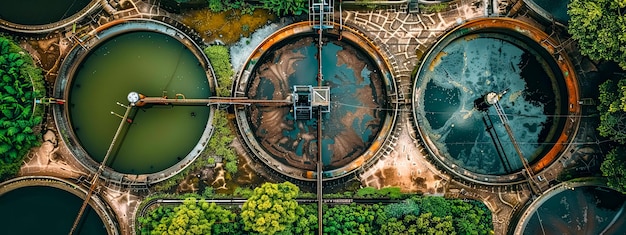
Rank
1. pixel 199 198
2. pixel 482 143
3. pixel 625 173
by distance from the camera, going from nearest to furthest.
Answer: pixel 625 173
pixel 199 198
pixel 482 143

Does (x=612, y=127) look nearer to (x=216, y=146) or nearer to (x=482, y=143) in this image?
(x=482, y=143)

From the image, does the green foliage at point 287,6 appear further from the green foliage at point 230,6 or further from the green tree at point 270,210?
the green tree at point 270,210

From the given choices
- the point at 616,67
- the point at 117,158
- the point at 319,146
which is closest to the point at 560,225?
the point at 616,67

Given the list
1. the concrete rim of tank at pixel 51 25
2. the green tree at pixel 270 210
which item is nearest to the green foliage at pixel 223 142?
the green tree at pixel 270 210

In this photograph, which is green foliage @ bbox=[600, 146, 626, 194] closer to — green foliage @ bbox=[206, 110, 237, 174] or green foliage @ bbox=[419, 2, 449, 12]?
green foliage @ bbox=[419, 2, 449, 12]

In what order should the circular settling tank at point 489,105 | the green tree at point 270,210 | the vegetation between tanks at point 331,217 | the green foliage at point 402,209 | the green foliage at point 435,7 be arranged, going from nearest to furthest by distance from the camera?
the green tree at point 270,210, the vegetation between tanks at point 331,217, the green foliage at point 402,209, the green foliage at point 435,7, the circular settling tank at point 489,105

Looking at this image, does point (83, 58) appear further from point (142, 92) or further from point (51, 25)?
point (142, 92)

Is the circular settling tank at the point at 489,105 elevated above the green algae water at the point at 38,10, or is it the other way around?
the green algae water at the point at 38,10
